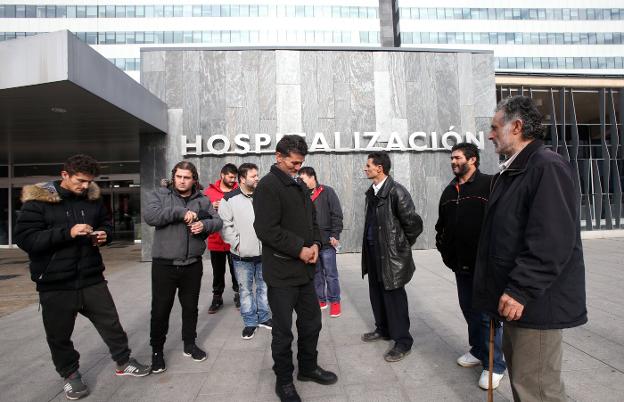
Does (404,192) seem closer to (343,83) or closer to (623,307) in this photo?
(623,307)

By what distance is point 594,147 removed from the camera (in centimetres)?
1541

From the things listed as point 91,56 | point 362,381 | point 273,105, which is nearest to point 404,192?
point 362,381

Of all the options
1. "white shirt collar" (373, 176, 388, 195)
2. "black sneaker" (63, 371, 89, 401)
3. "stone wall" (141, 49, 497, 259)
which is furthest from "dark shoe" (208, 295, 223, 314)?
"stone wall" (141, 49, 497, 259)

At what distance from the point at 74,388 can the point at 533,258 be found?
3.37 meters

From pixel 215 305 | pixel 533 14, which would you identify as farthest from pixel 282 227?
pixel 533 14

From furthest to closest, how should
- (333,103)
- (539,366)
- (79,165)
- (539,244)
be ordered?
1. (333,103)
2. (79,165)
3. (539,366)
4. (539,244)

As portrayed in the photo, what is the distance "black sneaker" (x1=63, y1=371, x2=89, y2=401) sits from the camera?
9.21 ft

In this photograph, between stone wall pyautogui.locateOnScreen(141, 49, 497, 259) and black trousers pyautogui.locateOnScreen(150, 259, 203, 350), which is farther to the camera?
stone wall pyautogui.locateOnScreen(141, 49, 497, 259)

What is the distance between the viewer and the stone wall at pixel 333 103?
9.62 m

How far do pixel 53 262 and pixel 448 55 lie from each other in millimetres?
10784

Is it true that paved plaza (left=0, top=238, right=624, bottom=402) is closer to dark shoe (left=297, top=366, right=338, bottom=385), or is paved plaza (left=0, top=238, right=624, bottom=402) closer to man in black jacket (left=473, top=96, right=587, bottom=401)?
dark shoe (left=297, top=366, right=338, bottom=385)

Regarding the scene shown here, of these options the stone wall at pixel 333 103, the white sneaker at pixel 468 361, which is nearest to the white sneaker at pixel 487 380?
the white sneaker at pixel 468 361

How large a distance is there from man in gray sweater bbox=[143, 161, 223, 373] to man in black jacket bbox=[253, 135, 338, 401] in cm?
85

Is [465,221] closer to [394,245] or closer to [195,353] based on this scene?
[394,245]
